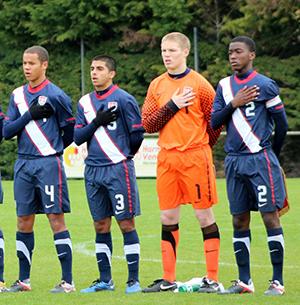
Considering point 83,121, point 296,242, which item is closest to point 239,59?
point 83,121

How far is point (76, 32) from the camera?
34688 millimetres

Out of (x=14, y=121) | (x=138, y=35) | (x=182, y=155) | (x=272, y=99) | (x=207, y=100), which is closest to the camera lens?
(x=272, y=99)

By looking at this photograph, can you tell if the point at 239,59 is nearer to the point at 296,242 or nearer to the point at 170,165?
the point at 170,165

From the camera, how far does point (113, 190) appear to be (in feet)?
33.0

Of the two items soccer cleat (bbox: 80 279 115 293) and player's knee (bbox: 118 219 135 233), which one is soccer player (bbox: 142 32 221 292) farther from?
soccer cleat (bbox: 80 279 115 293)

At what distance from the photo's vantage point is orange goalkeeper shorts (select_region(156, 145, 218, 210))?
9938 millimetres

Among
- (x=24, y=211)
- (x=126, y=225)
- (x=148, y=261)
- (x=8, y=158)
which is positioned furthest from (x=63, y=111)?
(x=8, y=158)

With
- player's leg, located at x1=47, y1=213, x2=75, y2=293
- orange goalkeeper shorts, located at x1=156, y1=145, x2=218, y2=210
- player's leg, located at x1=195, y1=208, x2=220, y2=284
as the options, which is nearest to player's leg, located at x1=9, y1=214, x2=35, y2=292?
player's leg, located at x1=47, y1=213, x2=75, y2=293

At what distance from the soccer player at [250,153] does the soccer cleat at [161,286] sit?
0.53m

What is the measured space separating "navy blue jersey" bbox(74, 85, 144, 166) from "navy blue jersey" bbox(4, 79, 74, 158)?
8.2 inches

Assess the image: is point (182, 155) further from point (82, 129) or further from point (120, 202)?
point (82, 129)

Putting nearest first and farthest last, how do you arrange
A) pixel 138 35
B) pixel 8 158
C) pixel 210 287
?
pixel 210 287
pixel 8 158
pixel 138 35

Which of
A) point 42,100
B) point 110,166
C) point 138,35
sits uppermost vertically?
point 138,35

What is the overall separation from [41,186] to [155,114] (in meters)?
1.23
